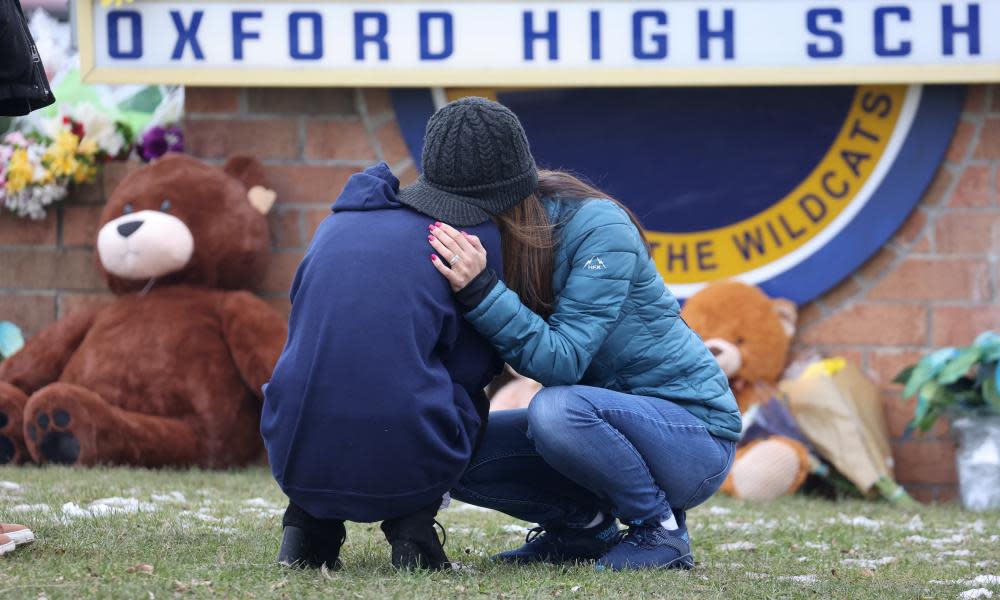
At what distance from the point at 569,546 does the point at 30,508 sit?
4.58 feet

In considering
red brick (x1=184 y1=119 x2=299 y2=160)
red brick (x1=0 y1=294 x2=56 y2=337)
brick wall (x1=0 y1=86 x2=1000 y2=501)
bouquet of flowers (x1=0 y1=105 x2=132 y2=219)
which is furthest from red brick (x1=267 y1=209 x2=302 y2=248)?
red brick (x1=0 y1=294 x2=56 y2=337)

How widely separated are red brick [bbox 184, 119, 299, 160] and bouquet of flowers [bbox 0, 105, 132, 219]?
0.37m

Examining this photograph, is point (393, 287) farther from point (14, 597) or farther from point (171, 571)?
point (14, 597)

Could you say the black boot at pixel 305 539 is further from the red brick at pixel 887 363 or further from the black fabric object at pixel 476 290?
the red brick at pixel 887 363

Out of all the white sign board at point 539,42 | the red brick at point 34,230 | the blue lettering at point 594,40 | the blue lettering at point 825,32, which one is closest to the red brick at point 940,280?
the white sign board at point 539,42

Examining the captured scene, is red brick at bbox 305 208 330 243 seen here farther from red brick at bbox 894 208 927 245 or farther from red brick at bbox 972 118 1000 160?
red brick at bbox 972 118 1000 160

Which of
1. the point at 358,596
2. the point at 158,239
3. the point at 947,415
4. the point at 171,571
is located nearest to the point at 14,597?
the point at 171,571

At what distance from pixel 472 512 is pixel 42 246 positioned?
2.42 metres

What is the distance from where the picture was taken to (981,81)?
477 centimetres

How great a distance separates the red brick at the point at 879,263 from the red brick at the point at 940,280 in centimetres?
4

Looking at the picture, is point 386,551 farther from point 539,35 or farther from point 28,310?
point 28,310

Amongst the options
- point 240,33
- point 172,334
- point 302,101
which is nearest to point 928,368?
point 302,101

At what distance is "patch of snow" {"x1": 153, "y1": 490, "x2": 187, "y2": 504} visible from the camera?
143 inches

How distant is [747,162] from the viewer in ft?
16.7
